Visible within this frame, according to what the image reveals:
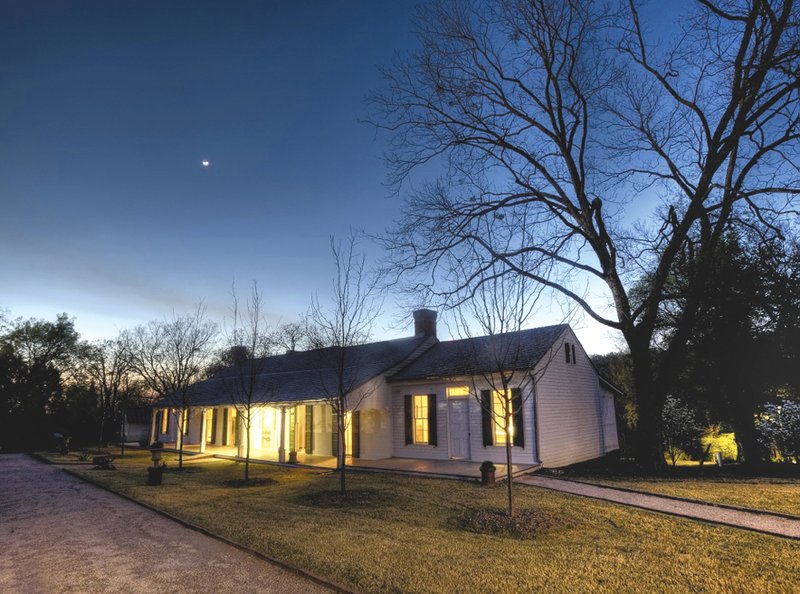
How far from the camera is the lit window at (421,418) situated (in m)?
16.2

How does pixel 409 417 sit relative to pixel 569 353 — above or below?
below

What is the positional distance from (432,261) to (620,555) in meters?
9.54

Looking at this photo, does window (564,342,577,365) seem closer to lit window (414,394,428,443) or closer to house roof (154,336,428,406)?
lit window (414,394,428,443)

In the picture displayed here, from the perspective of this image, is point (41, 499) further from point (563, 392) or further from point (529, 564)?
point (563, 392)

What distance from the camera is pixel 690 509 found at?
7.97m

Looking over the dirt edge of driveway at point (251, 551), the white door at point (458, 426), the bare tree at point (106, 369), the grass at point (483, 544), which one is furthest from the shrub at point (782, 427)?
the bare tree at point (106, 369)

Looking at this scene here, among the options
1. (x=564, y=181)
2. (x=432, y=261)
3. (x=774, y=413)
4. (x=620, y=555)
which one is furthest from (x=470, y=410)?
(x=774, y=413)

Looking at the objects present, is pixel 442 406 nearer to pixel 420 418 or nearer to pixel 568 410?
pixel 420 418

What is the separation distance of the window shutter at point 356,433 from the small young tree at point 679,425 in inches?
619

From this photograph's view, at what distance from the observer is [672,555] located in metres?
5.50

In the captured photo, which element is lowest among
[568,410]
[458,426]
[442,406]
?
[458,426]

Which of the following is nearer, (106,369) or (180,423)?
(180,423)

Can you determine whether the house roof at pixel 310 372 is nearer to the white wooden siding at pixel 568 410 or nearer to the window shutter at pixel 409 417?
the window shutter at pixel 409 417

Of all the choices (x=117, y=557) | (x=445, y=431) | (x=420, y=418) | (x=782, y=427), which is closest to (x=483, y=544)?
(x=117, y=557)
